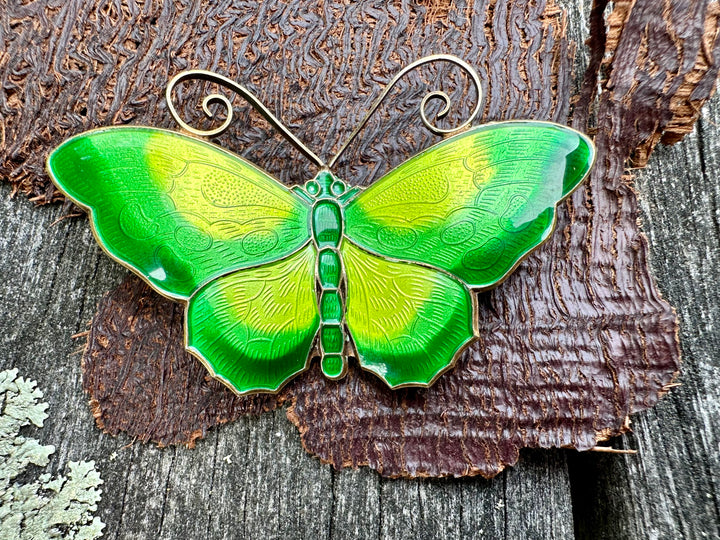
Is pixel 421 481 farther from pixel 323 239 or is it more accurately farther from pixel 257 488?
pixel 323 239

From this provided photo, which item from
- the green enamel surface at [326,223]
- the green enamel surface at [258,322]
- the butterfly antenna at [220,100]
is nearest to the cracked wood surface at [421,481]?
the green enamel surface at [258,322]

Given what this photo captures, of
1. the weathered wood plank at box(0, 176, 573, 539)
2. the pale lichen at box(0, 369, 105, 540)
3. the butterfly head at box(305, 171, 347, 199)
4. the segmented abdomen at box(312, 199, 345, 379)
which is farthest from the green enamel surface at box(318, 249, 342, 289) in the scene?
the pale lichen at box(0, 369, 105, 540)

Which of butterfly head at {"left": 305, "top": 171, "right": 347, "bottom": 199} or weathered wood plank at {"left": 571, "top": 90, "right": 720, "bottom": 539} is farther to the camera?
butterfly head at {"left": 305, "top": 171, "right": 347, "bottom": 199}

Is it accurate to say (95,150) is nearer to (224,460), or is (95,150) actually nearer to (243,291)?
(243,291)

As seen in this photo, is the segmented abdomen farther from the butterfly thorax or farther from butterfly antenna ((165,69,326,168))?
butterfly antenna ((165,69,326,168))

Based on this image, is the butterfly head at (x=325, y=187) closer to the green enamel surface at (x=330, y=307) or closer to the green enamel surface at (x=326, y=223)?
the green enamel surface at (x=326, y=223)

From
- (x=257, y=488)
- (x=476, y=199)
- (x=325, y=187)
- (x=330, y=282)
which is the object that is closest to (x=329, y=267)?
(x=330, y=282)
